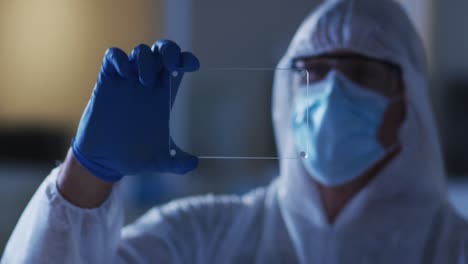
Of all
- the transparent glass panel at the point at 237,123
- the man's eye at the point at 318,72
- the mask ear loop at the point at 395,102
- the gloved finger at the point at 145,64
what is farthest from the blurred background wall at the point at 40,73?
the gloved finger at the point at 145,64

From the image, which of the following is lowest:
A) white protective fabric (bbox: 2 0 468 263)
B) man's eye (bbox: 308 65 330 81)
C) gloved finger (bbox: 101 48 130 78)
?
white protective fabric (bbox: 2 0 468 263)

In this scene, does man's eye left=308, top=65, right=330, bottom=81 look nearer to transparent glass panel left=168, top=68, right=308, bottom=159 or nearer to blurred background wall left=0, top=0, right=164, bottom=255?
transparent glass panel left=168, top=68, right=308, bottom=159

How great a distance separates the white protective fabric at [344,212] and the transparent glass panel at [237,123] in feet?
0.23

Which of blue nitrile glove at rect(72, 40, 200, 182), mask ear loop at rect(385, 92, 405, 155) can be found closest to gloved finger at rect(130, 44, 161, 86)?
blue nitrile glove at rect(72, 40, 200, 182)

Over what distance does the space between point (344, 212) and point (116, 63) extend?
0.64m

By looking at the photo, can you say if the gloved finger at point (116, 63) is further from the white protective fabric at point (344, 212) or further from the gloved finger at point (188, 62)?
the white protective fabric at point (344, 212)

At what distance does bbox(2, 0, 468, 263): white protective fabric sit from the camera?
3.70ft

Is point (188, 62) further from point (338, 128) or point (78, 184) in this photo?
point (338, 128)

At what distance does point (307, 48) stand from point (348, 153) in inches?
9.7

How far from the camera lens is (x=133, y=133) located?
0.84 metres

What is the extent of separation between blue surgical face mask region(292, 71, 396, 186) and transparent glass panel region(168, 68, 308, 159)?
36mm

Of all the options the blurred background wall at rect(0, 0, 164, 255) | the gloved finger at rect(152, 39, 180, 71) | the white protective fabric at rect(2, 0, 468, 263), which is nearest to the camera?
the gloved finger at rect(152, 39, 180, 71)

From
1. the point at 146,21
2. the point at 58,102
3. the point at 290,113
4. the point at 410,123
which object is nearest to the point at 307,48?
the point at 290,113

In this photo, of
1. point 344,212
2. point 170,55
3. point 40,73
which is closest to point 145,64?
point 170,55
